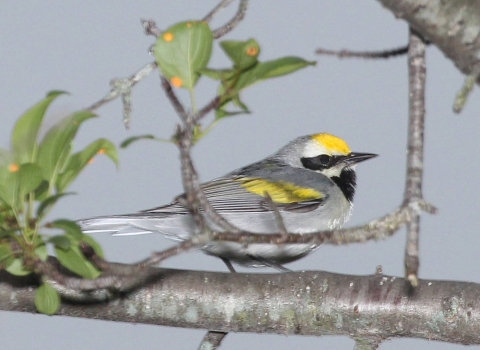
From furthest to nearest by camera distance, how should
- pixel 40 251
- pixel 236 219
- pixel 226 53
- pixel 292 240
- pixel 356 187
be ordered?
1. pixel 356 187
2. pixel 236 219
3. pixel 40 251
4. pixel 226 53
5. pixel 292 240

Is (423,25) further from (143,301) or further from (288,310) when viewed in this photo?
(143,301)

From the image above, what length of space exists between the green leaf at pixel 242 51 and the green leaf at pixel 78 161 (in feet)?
1.95

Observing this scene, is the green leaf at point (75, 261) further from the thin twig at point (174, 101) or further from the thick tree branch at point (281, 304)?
the thin twig at point (174, 101)

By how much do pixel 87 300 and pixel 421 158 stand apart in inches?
56.2

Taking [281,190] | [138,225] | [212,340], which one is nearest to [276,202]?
[281,190]

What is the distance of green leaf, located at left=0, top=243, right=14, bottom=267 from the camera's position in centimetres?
213

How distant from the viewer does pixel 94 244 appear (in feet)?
7.04

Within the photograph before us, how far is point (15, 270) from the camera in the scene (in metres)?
2.21

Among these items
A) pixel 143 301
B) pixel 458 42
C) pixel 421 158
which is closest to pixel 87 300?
pixel 143 301

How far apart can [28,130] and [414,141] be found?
105cm

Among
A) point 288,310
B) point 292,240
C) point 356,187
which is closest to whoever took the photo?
point 292,240

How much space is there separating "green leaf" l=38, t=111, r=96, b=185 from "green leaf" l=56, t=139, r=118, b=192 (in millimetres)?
18

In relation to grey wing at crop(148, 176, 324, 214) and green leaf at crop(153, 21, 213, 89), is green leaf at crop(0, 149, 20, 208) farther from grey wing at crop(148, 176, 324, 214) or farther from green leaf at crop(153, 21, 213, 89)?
grey wing at crop(148, 176, 324, 214)

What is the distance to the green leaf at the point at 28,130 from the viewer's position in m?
2.02
